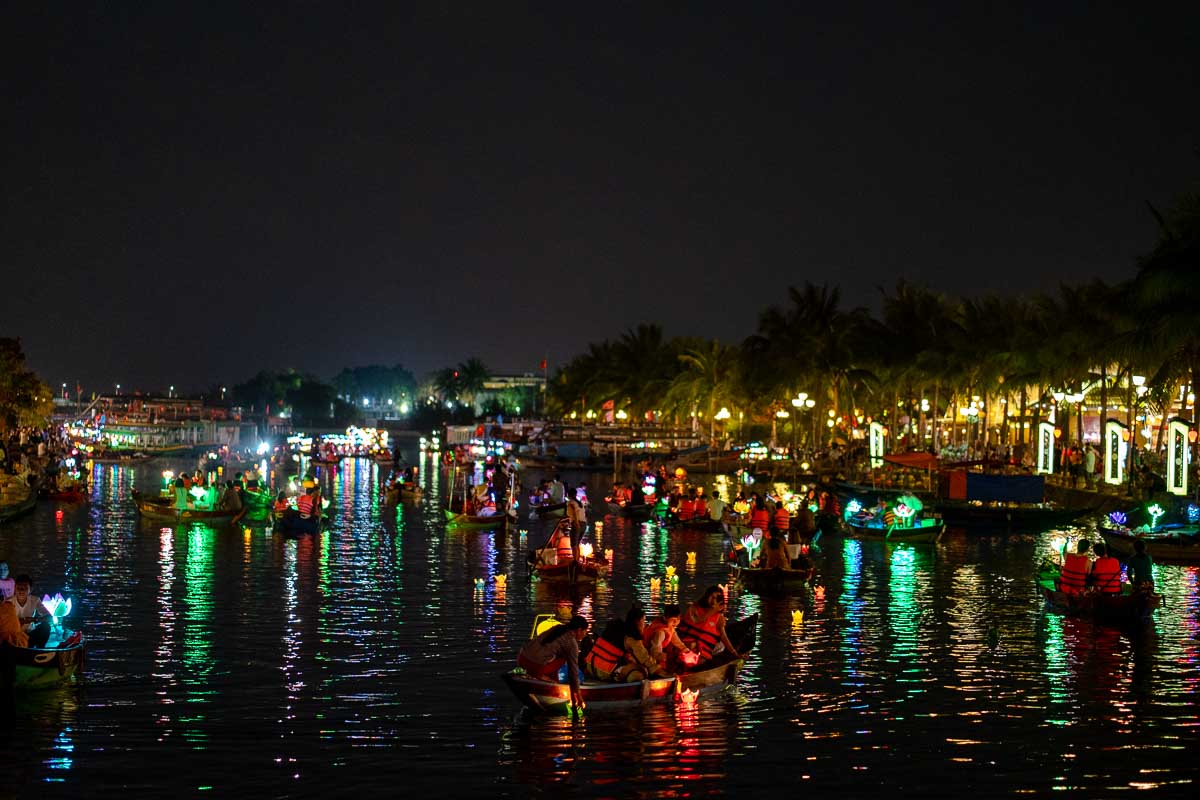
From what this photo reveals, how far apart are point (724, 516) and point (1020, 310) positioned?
4456 cm

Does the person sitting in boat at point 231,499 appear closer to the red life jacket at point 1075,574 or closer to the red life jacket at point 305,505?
the red life jacket at point 305,505

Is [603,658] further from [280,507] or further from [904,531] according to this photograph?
[280,507]

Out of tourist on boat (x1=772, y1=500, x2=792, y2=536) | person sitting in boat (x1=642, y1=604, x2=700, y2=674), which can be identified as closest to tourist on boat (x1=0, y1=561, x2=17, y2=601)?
person sitting in boat (x1=642, y1=604, x2=700, y2=674)

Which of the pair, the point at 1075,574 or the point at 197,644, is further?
the point at 1075,574

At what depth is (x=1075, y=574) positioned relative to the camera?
3092 cm

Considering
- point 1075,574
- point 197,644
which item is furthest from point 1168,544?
point 197,644

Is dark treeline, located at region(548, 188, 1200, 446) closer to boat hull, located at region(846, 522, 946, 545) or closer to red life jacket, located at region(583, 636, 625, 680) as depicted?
boat hull, located at region(846, 522, 946, 545)

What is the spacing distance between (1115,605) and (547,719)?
14647mm

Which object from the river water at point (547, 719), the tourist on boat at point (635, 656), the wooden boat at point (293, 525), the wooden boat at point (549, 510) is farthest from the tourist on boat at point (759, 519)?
the tourist on boat at point (635, 656)

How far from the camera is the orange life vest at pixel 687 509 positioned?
178 feet

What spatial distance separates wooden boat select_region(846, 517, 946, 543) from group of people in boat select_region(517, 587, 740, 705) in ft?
87.8

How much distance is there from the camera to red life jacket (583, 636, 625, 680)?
2169 cm

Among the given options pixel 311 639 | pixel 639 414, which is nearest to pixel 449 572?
pixel 311 639

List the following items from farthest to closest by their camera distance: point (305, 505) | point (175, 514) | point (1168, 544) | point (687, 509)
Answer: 1. point (175, 514)
2. point (687, 509)
3. point (305, 505)
4. point (1168, 544)
